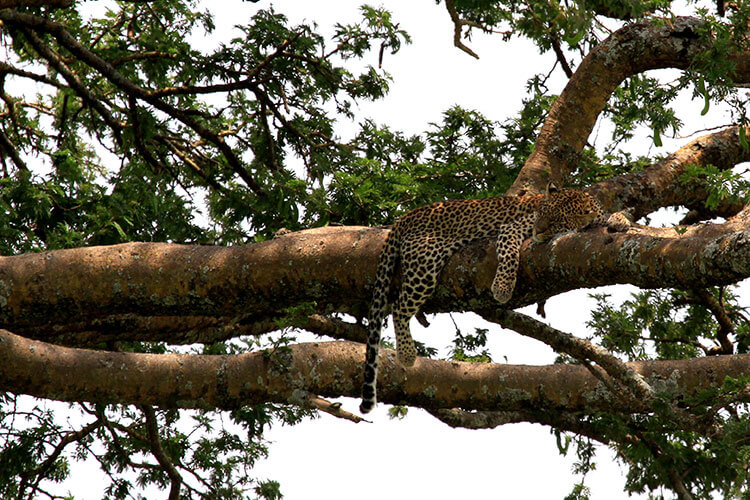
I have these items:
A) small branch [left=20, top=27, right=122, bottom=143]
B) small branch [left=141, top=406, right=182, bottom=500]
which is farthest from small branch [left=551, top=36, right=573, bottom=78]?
small branch [left=141, top=406, right=182, bottom=500]

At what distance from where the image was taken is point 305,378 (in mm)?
6707

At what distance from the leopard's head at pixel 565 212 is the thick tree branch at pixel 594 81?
0.70 meters

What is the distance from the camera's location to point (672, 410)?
235 inches

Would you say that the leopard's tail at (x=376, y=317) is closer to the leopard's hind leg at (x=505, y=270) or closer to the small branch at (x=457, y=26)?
the leopard's hind leg at (x=505, y=270)

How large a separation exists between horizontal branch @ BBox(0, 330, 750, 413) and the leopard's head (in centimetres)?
118

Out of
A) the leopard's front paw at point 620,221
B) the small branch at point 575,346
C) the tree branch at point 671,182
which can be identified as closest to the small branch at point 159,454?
the small branch at point 575,346

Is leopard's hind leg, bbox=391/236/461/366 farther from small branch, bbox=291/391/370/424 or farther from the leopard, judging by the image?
small branch, bbox=291/391/370/424

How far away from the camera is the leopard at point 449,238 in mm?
6484

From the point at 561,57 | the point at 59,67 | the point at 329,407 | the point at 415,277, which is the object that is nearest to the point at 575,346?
the point at 415,277

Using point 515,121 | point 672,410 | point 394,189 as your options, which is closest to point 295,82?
point 394,189

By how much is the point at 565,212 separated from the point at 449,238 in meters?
1.02

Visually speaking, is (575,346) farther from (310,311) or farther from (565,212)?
(310,311)

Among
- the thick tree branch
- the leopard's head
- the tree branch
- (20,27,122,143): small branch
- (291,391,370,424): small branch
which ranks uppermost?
(20,27,122,143): small branch

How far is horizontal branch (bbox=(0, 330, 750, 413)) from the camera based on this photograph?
6.23 meters
